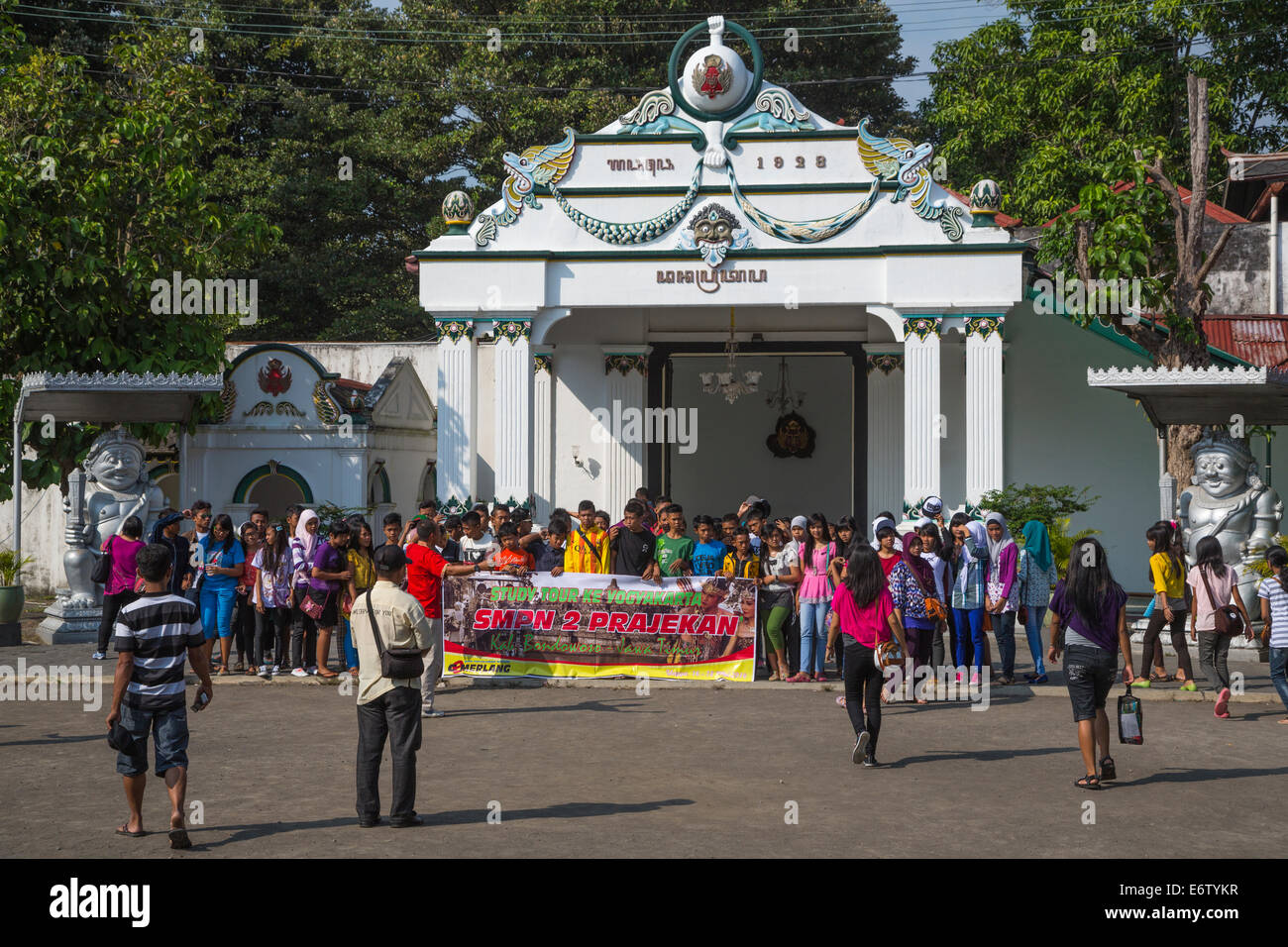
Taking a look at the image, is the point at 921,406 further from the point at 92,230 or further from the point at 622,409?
the point at 92,230

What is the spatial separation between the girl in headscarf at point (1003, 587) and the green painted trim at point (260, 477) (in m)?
10.8

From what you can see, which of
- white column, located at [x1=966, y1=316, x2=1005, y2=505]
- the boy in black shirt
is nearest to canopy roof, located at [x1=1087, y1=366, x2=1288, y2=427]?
white column, located at [x1=966, y1=316, x2=1005, y2=505]

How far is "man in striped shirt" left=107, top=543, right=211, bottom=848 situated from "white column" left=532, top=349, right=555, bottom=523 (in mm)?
12691

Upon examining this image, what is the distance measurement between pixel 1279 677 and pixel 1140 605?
887 cm

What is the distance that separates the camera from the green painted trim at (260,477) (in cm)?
2052

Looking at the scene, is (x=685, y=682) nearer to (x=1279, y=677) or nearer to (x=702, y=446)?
(x=1279, y=677)

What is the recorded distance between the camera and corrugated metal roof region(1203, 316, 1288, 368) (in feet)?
79.3

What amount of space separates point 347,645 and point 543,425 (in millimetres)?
8663

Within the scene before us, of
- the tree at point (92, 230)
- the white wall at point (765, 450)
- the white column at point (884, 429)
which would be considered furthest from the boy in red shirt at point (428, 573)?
the white wall at point (765, 450)

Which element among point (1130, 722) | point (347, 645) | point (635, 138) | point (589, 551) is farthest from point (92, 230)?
point (1130, 722)

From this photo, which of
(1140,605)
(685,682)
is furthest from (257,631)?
(1140,605)

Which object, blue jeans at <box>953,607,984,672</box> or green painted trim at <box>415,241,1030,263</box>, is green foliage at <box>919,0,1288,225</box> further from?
blue jeans at <box>953,607,984,672</box>

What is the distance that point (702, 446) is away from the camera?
89.9 ft

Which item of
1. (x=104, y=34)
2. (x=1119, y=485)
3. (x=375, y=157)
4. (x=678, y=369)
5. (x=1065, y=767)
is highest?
(x=104, y=34)
